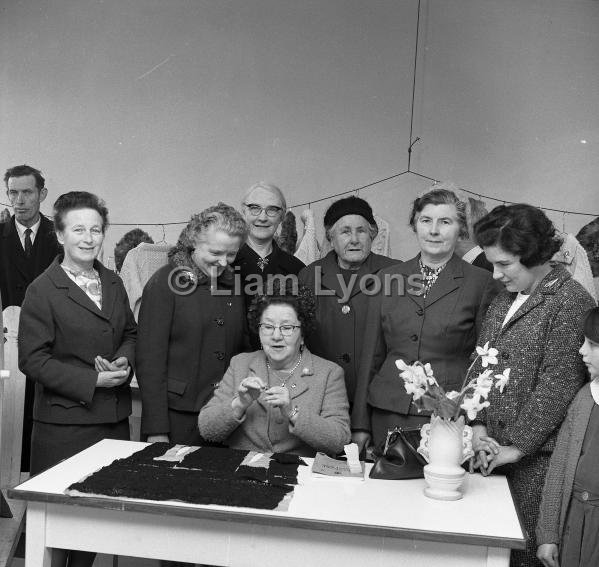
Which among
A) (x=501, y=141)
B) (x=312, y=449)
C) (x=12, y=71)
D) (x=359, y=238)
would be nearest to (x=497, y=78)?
(x=501, y=141)

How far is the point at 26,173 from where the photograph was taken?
17.8ft

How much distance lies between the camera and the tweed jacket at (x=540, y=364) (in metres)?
2.65

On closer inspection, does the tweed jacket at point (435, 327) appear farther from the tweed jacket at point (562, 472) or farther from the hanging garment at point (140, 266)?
the hanging garment at point (140, 266)

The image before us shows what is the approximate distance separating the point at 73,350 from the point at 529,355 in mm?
1667

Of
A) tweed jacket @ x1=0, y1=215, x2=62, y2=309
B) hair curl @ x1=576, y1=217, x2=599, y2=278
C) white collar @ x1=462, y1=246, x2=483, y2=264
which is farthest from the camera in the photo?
tweed jacket @ x1=0, y1=215, x2=62, y2=309

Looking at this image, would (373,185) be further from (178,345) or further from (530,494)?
(530,494)

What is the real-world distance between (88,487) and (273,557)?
0.57 metres

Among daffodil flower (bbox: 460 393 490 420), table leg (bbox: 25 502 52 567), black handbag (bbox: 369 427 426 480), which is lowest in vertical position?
table leg (bbox: 25 502 52 567)

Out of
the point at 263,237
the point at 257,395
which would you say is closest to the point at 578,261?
the point at 263,237

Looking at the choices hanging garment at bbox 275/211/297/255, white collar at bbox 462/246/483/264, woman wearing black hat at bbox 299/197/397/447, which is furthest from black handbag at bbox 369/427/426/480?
hanging garment at bbox 275/211/297/255

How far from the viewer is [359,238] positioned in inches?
141

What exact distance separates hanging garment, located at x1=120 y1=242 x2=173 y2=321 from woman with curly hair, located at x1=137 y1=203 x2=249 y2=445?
1.72 metres

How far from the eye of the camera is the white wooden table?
220 centimetres

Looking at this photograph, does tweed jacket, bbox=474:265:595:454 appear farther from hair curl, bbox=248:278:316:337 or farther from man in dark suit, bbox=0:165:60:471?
man in dark suit, bbox=0:165:60:471
